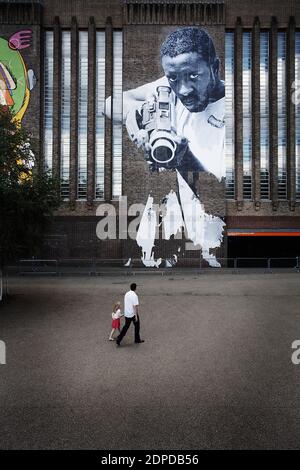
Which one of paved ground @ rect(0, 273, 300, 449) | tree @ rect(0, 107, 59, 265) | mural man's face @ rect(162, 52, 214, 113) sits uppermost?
mural man's face @ rect(162, 52, 214, 113)

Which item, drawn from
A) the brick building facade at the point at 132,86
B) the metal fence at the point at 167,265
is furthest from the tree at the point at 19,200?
the brick building facade at the point at 132,86

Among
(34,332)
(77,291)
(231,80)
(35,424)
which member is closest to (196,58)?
(231,80)

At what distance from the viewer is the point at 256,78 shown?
3042cm

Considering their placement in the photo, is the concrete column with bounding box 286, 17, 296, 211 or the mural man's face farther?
the concrete column with bounding box 286, 17, 296, 211

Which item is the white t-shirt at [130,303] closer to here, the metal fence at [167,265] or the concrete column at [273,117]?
the metal fence at [167,265]

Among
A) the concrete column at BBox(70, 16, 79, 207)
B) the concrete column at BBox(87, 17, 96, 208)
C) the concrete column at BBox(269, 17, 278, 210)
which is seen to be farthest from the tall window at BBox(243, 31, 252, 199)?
the concrete column at BBox(70, 16, 79, 207)

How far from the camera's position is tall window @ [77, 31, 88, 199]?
30688 millimetres

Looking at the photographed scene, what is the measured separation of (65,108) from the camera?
30.8m

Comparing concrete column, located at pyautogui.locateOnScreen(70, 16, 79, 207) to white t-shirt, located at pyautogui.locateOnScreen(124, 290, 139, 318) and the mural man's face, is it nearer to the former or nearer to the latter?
the mural man's face

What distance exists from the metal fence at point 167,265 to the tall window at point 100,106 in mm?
5694

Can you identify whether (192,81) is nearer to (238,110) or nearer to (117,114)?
(238,110)

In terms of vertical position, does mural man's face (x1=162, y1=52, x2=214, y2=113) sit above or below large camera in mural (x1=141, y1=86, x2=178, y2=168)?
above

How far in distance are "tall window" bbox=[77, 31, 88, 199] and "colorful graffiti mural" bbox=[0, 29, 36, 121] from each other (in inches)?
154

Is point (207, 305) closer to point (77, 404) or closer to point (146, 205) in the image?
point (77, 404)
